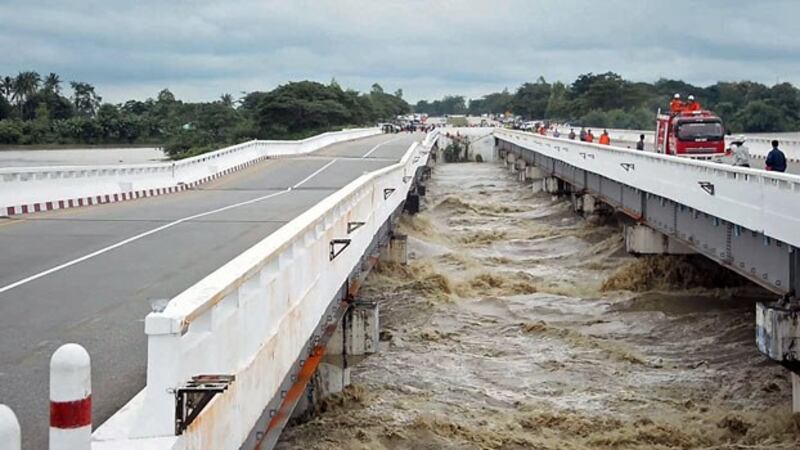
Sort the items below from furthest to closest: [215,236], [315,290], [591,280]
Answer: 1. [591,280]
2. [215,236]
3. [315,290]

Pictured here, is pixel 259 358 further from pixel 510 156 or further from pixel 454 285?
pixel 510 156

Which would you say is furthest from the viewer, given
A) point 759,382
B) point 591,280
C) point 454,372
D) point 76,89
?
point 76,89

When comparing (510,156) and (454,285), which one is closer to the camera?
(454,285)

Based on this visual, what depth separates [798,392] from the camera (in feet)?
44.0

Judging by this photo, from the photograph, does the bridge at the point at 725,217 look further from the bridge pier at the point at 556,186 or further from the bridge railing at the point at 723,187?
the bridge pier at the point at 556,186

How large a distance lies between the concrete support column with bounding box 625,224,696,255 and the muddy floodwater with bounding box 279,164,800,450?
40.4 inches

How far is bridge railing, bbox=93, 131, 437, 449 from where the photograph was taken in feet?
17.9

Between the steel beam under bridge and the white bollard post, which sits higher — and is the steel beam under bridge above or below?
below

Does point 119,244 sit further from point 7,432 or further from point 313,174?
point 313,174

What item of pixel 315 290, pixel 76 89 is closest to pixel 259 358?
pixel 315 290

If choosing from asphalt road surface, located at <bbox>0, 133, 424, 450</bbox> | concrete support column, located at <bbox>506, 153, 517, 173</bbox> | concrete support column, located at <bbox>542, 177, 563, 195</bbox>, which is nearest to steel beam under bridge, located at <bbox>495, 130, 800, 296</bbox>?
asphalt road surface, located at <bbox>0, 133, 424, 450</bbox>

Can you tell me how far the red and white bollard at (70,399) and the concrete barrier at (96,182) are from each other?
66.6ft

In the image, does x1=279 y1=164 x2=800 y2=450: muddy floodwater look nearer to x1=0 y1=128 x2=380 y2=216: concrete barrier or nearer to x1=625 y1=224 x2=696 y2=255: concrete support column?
x1=625 y1=224 x2=696 y2=255: concrete support column

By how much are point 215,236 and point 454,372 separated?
5105 millimetres
